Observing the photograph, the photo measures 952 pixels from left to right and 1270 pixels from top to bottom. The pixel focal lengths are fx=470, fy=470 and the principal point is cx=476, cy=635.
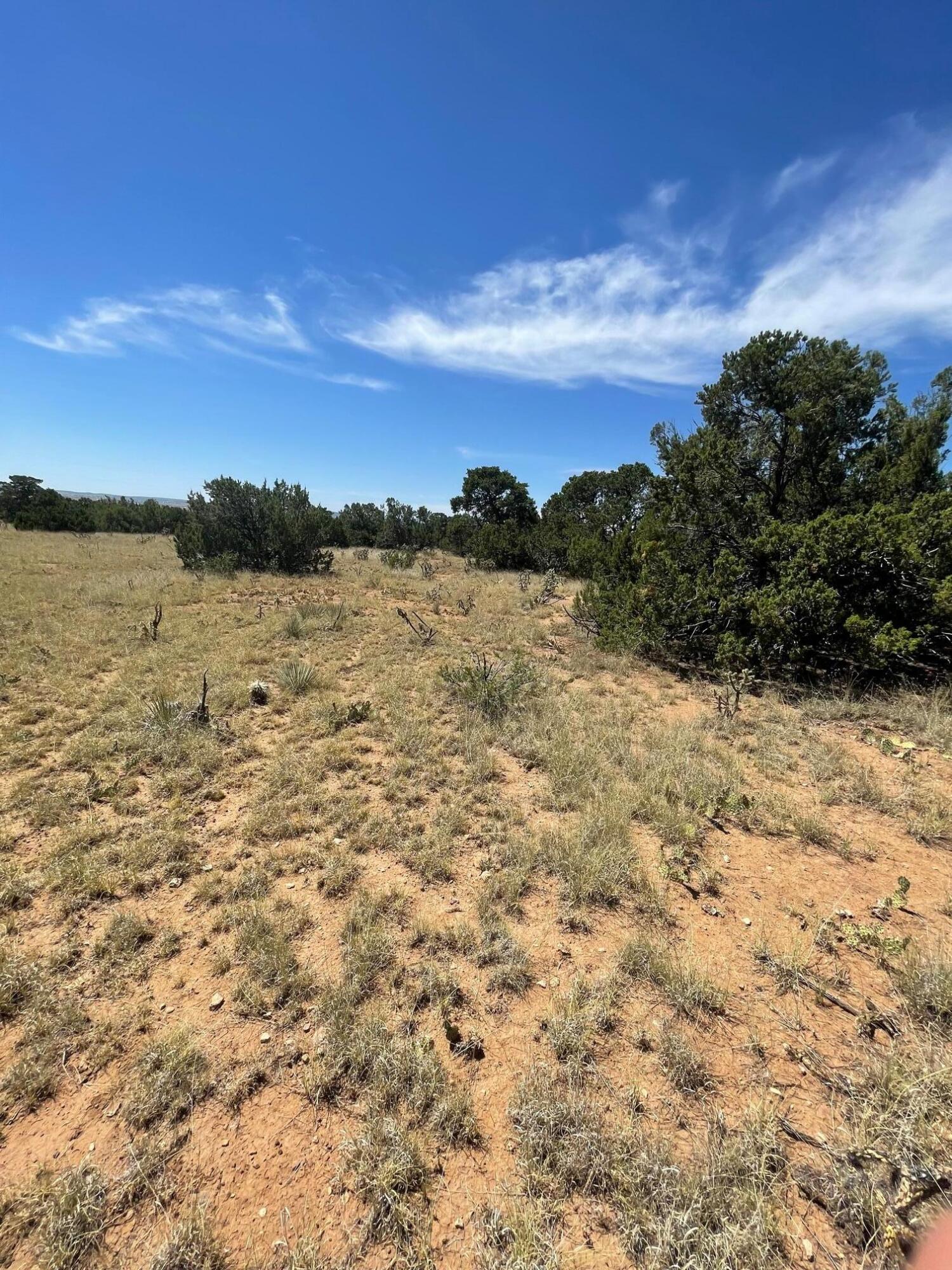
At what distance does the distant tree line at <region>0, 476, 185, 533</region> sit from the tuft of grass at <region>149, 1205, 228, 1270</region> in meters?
35.8

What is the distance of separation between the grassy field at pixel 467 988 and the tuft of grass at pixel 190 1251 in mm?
11

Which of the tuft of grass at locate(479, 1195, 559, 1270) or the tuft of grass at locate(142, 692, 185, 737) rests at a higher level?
the tuft of grass at locate(142, 692, 185, 737)

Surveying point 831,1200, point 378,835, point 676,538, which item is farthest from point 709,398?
point 831,1200

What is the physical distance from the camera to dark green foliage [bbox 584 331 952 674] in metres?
6.39

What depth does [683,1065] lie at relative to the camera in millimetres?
2020

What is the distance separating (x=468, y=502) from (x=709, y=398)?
2263cm

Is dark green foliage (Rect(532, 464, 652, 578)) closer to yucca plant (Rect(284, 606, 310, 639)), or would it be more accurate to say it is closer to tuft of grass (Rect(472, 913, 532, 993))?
yucca plant (Rect(284, 606, 310, 639))

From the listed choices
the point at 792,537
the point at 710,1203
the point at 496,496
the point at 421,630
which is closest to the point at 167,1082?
the point at 710,1203

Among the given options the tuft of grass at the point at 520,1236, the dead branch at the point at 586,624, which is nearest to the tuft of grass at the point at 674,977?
the tuft of grass at the point at 520,1236

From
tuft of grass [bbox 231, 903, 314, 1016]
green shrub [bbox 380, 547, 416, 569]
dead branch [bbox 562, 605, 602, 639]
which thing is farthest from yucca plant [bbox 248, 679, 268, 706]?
green shrub [bbox 380, 547, 416, 569]

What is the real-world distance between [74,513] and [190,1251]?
136 ft

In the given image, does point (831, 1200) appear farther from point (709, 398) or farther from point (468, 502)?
point (468, 502)

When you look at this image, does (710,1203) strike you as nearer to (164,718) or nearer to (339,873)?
(339,873)

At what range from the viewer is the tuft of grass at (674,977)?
7.52 feet
